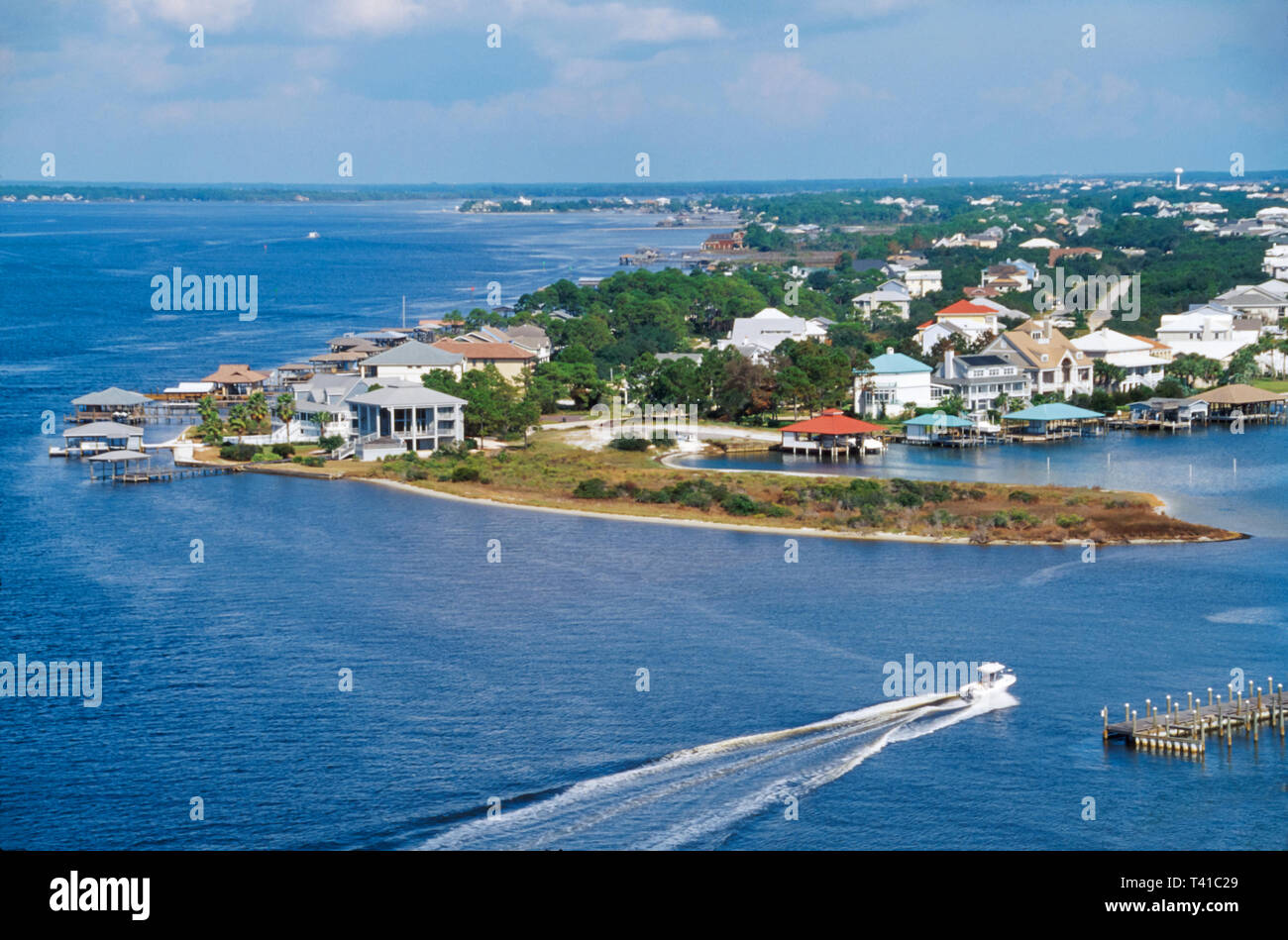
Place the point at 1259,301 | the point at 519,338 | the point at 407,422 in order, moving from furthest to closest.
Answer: the point at 1259,301
the point at 519,338
the point at 407,422

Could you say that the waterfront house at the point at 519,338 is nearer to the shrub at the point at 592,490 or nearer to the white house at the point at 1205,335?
the shrub at the point at 592,490

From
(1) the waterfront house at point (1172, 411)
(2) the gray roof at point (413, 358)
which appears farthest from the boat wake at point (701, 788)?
(1) the waterfront house at point (1172, 411)

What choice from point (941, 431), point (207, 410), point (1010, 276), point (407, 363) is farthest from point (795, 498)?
point (1010, 276)

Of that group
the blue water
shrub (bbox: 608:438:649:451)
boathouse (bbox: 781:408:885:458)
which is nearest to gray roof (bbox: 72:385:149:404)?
the blue water

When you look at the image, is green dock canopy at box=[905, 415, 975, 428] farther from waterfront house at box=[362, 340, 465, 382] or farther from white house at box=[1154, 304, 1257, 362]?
white house at box=[1154, 304, 1257, 362]

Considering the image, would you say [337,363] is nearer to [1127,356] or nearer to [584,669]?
[1127,356]
